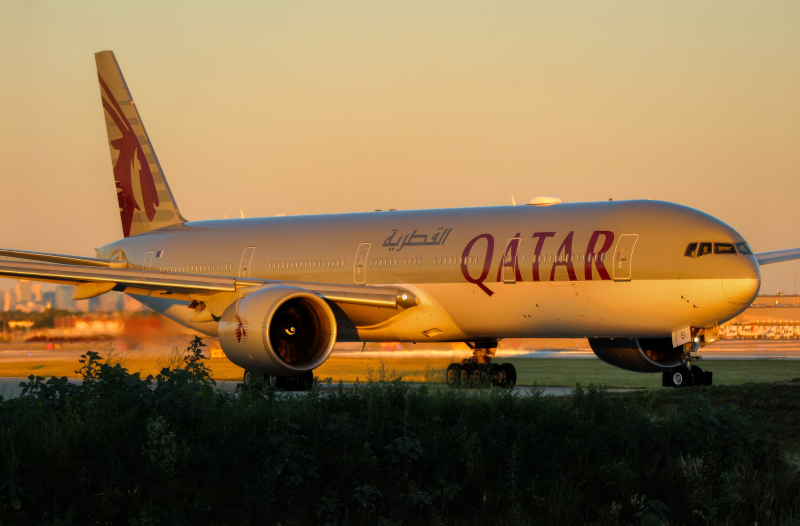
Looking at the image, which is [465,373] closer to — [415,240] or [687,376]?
[415,240]

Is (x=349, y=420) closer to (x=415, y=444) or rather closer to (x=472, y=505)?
(x=415, y=444)

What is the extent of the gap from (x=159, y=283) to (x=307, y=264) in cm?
490

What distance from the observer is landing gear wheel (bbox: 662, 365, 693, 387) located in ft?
65.1

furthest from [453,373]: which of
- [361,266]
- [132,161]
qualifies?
[132,161]

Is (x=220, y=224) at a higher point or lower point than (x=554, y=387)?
higher

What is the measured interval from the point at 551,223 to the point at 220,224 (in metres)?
10.6

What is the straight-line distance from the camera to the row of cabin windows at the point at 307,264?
2398 cm

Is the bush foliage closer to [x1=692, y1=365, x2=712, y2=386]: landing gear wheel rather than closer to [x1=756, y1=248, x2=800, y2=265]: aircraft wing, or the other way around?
[x1=692, y1=365, x2=712, y2=386]: landing gear wheel

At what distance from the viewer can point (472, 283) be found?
21.1 m

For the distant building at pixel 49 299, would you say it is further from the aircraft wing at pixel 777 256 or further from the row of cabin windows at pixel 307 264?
the aircraft wing at pixel 777 256

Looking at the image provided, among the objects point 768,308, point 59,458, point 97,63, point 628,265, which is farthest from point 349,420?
point 768,308

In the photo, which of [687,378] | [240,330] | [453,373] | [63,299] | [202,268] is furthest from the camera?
[63,299]

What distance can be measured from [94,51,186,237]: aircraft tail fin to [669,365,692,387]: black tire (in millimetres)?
15318

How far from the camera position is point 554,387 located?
21.6 metres
